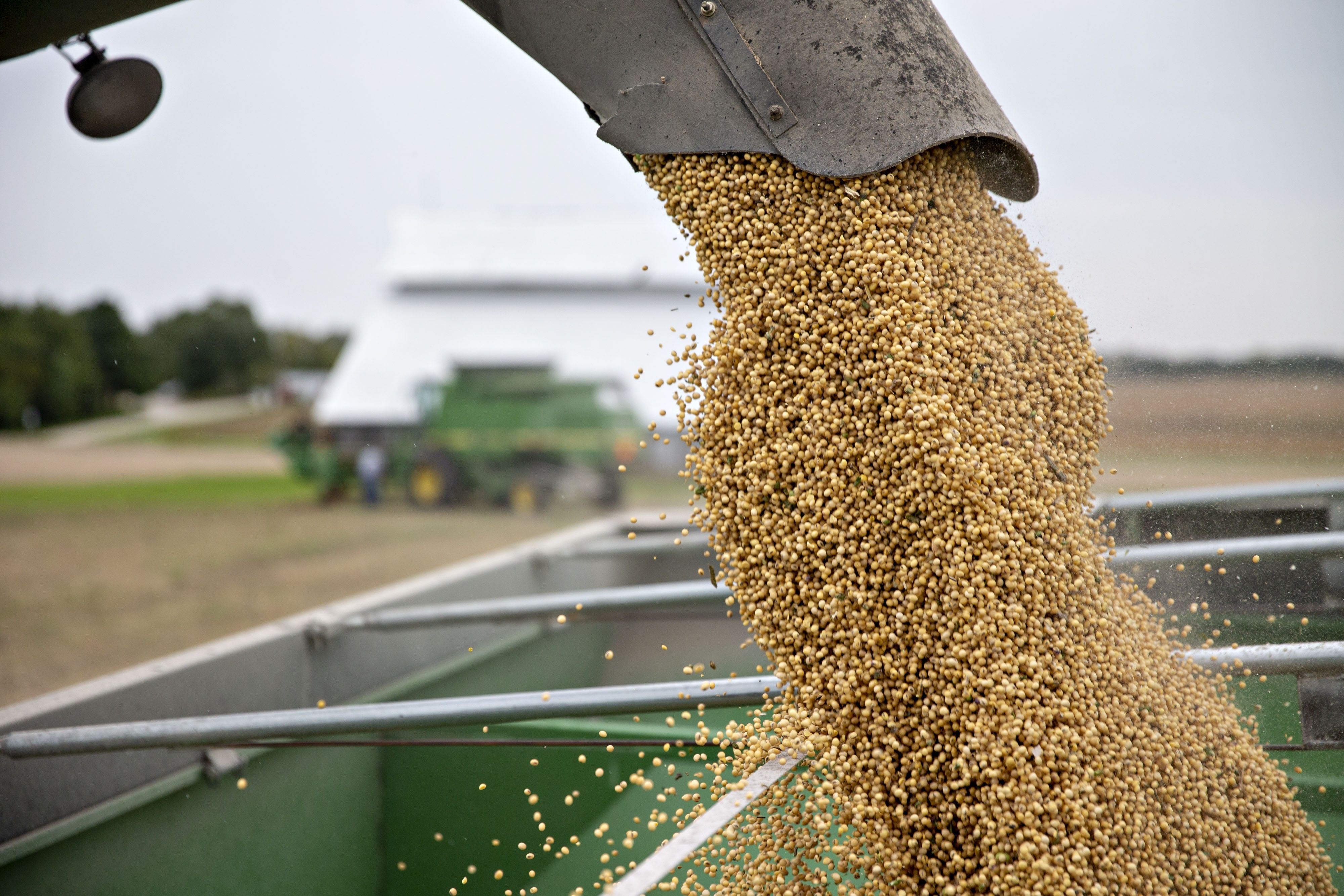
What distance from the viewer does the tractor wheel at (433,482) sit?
10750 millimetres

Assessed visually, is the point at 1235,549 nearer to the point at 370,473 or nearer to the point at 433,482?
the point at 433,482

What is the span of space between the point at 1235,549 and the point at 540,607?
1.68m

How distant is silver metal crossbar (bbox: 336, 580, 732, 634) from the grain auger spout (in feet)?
3.98

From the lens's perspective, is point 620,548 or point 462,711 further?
point 620,548

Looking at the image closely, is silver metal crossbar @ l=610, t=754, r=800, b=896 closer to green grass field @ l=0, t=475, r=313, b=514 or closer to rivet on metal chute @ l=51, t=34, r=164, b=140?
rivet on metal chute @ l=51, t=34, r=164, b=140

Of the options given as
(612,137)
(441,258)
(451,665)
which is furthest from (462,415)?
(612,137)

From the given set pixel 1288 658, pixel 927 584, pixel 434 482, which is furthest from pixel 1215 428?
pixel 434 482

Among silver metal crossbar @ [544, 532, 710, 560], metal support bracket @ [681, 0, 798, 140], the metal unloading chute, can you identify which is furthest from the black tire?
metal support bracket @ [681, 0, 798, 140]

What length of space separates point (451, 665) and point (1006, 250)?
241 centimetres

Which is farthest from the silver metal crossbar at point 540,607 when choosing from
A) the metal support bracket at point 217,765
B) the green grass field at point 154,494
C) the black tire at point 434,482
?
the green grass field at point 154,494

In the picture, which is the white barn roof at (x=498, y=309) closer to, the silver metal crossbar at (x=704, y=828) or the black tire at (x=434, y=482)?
the black tire at (x=434, y=482)

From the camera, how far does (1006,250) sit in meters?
1.63

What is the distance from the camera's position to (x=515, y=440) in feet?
34.3

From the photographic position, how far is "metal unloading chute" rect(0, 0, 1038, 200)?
1466 mm
